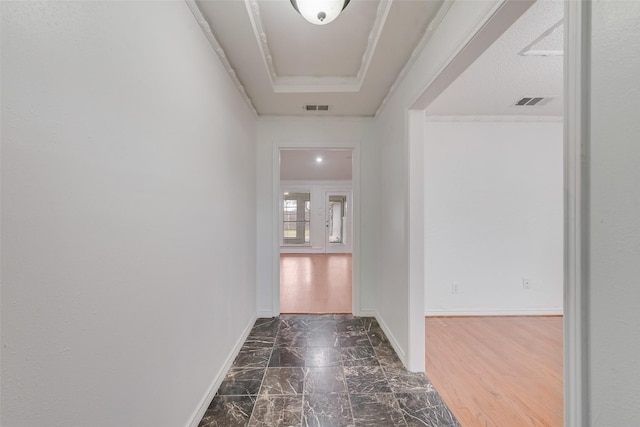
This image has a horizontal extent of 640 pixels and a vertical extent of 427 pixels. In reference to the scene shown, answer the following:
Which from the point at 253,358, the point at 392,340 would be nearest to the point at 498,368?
the point at 392,340

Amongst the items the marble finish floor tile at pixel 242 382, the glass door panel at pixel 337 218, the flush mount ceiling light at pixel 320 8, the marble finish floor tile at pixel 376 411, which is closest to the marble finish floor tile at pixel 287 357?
the marble finish floor tile at pixel 242 382

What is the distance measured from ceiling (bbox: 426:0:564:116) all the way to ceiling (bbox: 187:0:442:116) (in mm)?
637

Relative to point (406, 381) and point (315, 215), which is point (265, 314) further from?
point (315, 215)

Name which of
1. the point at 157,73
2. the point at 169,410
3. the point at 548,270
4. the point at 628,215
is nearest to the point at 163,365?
the point at 169,410

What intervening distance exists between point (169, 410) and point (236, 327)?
1.01 meters

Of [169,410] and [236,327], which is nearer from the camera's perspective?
[169,410]

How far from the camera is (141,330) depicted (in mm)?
967

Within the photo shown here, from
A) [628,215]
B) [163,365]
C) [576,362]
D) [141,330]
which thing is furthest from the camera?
[163,365]

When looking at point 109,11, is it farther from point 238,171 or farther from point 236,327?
point 236,327

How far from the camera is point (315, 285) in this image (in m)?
4.21

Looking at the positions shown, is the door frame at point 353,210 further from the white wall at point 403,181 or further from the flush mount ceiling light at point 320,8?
the flush mount ceiling light at point 320,8

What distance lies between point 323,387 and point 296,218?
5.97 metres

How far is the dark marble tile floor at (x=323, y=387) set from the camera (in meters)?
1.51

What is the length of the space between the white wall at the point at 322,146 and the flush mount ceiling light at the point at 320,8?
5.65ft
